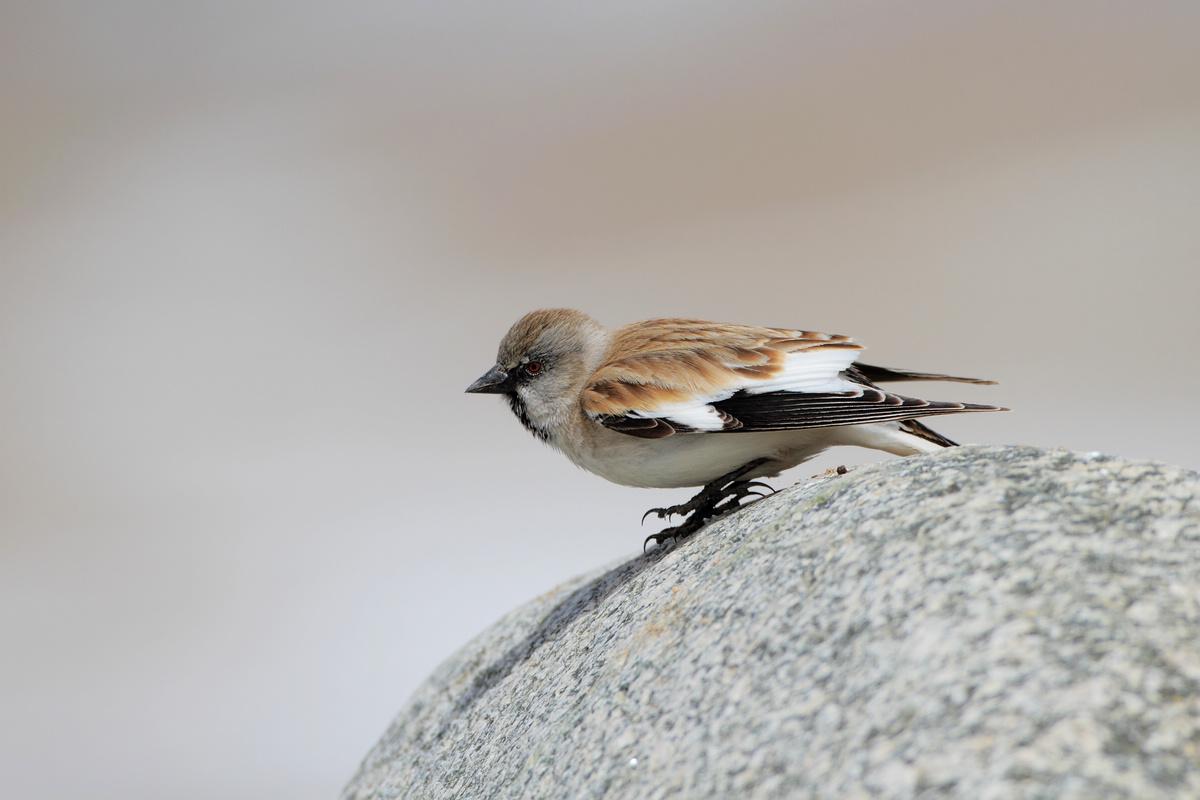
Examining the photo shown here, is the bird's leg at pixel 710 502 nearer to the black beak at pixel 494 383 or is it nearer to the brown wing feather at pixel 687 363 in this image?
the brown wing feather at pixel 687 363

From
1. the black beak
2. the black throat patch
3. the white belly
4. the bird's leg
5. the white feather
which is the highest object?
the black beak

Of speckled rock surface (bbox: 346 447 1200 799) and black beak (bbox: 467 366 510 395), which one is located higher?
black beak (bbox: 467 366 510 395)

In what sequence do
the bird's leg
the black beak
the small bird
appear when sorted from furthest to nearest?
the black beak
the bird's leg
the small bird

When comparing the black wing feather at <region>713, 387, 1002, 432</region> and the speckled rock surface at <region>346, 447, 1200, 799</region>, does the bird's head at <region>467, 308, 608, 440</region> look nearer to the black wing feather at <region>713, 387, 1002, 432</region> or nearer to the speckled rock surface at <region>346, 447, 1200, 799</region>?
the black wing feather at <region>713, 387, 1002, 432</region>

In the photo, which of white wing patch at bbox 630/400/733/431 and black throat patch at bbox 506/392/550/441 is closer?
white wing patch at bbox 630/400/733/431

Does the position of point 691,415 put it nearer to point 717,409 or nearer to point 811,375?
point 717,409

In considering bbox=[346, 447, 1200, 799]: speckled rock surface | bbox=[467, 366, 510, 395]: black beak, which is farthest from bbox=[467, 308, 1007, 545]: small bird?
bbox=[346, 447, 1200, 799]: speckled rock surface

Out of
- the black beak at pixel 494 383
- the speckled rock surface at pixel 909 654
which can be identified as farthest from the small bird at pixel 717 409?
the speckled rock surface at pixel 909 654

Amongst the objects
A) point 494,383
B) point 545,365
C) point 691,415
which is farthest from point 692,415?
point 494,383
